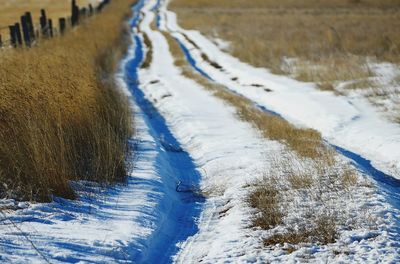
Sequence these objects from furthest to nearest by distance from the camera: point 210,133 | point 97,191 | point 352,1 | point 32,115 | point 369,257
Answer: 1. point 352,1
2. point 210,133
3. point 32,115
4. point 97,191
5. point 369,257

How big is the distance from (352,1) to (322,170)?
39446 mm

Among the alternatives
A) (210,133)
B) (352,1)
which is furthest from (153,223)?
(352,1)

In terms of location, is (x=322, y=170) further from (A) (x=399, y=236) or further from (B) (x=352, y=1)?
(B) (x=352, y=1)

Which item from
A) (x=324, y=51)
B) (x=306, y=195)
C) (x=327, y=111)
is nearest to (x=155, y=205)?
(x=306, y=195)

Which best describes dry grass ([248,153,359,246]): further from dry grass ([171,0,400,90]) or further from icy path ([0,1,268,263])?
dry grass ([171,0,400,90])

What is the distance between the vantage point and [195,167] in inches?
254

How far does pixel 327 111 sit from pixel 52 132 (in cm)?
547

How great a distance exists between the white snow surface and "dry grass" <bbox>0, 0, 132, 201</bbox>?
335 cm

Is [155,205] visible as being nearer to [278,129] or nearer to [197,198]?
[197,198]

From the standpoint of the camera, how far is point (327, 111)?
8906 millimetres

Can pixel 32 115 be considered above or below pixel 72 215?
above

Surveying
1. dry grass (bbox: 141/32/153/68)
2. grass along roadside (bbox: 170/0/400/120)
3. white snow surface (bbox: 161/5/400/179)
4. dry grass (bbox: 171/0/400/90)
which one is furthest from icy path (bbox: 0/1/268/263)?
dry grass (bbox: 141/32/153/68)

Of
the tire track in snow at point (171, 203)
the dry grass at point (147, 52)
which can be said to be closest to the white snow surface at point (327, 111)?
the tire track in snow at point (171, 203)

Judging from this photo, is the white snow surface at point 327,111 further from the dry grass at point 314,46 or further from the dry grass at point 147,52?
the dry grass at point 147,52
